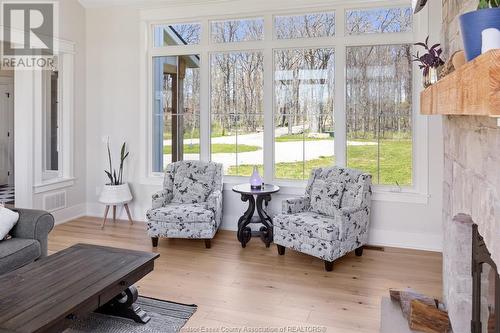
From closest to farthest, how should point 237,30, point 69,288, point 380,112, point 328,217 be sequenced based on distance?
point 69,288 → point 328,217 → point 380,112 → point 237,30

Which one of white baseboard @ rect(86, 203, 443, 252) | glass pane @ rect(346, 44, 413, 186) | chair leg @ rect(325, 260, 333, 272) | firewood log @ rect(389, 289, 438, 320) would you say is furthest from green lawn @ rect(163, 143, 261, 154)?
firewood log @ rect(389, 289, 438, 320)

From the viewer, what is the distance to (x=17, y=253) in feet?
9.63

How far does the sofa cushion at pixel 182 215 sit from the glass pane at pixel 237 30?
2152 mm

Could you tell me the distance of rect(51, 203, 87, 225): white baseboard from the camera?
532 centimetres

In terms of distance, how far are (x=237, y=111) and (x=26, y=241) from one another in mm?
2825

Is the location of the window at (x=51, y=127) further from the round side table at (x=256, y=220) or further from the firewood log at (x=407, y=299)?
the firewood log at (x=407, y=299)

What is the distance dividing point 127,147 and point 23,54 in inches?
65.0

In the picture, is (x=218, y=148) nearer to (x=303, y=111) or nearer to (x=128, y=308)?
(x=303, y=111)

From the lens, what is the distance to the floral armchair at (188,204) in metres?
4.27

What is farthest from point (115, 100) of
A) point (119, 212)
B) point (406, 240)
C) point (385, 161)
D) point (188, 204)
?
point (406, 240)

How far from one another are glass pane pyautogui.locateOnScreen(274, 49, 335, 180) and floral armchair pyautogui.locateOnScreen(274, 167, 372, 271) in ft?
1.47

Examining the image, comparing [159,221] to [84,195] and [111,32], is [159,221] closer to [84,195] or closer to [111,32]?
[84,195]

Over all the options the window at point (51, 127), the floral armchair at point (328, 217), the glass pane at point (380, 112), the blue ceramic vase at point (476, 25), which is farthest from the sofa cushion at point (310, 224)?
the window at point (51, 127)

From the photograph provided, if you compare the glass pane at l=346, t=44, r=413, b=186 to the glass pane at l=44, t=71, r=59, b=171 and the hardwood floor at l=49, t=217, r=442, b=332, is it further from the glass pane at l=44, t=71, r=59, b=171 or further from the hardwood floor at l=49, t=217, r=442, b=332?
the glass pane at l=44, t=71, r=59, b=171
